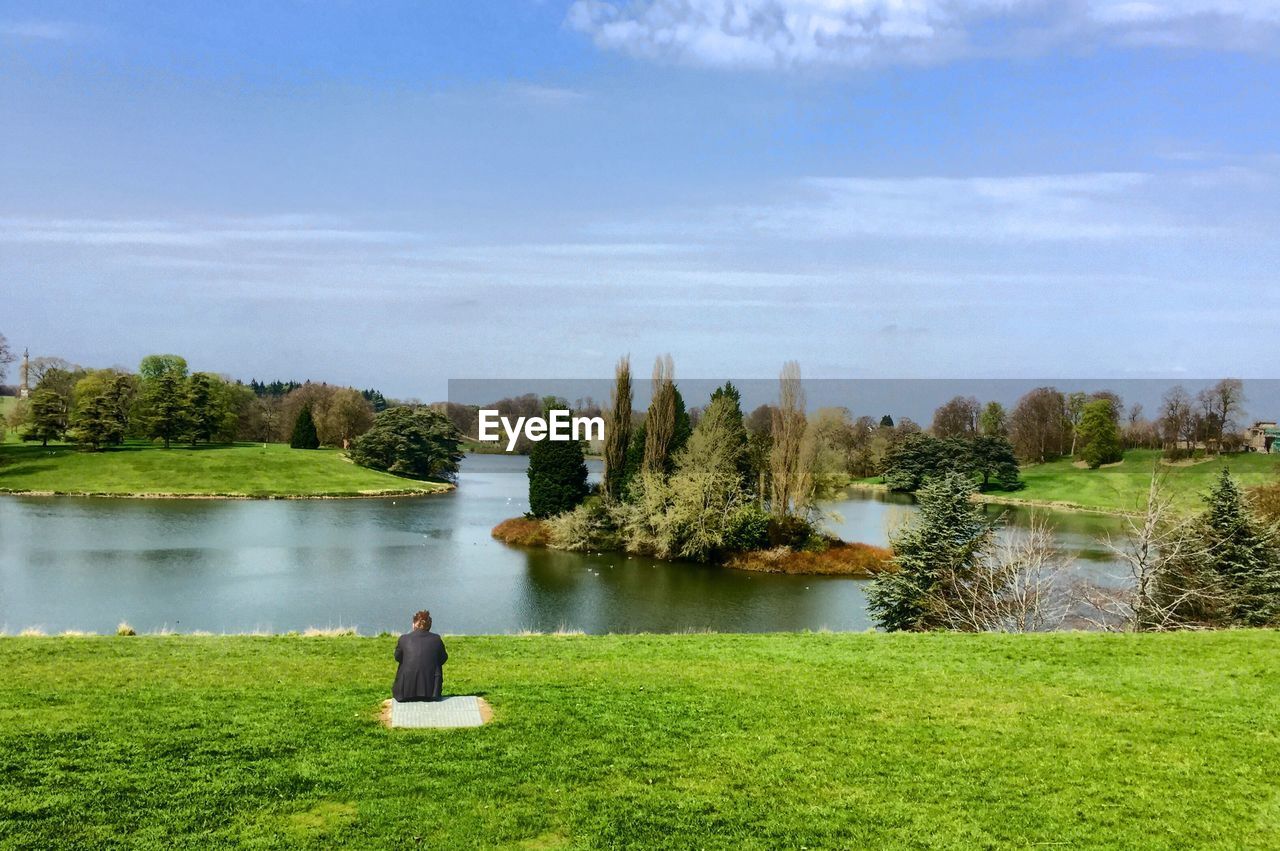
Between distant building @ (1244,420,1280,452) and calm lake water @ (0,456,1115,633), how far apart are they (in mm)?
44353

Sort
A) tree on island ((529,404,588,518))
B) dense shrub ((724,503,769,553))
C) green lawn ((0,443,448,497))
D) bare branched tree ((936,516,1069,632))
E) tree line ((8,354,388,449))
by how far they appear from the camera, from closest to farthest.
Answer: bare branched tree ((936,516,1069,632))
dense shrub ((724,503,769,553))
tree on island ((529,404,588,518))
green lawn ((0,443,448,497))
tree line ((8,354,388,449))

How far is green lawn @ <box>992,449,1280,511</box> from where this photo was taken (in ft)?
236

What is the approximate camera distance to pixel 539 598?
3266cm

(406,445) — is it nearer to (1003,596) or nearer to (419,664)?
(1003,596)

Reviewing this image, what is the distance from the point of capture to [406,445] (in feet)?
267

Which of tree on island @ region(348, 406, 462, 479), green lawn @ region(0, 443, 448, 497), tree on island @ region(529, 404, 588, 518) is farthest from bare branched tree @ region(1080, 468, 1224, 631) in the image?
tree on island @ region(348, 406, 462, 479)

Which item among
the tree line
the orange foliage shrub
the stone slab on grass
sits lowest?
the orange foliage shrub

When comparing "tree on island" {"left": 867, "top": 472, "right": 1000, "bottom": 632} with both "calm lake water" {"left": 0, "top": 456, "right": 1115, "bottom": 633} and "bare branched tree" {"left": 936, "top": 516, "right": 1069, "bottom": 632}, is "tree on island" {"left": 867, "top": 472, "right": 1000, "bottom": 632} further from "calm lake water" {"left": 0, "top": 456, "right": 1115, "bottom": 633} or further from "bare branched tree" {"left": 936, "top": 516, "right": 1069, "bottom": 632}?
"calm lake water" {"left": 0, "top": 456, "right": 1115, "bottom": 633}

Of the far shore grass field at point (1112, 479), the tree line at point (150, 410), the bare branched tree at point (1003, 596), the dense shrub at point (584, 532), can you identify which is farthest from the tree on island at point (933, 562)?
the tree line at point (150, 410)

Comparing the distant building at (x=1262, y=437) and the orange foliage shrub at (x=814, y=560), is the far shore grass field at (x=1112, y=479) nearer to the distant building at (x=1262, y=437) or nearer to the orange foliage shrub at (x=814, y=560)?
the distant building at (x=1262, y=437)

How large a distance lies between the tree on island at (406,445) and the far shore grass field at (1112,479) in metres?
47.8

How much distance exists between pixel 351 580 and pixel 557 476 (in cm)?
1713

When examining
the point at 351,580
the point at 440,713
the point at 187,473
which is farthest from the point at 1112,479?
the point at 440,713

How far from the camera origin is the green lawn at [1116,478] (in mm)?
72000
